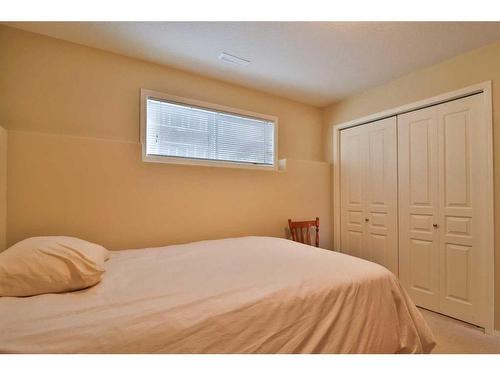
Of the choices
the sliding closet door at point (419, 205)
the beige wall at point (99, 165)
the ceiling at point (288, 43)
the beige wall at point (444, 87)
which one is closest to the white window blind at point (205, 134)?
the beige wall at point (99, 165)

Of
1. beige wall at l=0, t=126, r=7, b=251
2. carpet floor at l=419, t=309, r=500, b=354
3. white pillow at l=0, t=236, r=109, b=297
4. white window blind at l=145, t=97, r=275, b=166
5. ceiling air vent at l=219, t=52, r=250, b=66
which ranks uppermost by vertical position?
ceiling air vent at l=219, t=52, r=250, b=66

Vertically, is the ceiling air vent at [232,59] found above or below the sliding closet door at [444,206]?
above

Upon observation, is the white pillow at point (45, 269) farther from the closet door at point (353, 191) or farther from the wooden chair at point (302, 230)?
the closet door at point (353, 191)

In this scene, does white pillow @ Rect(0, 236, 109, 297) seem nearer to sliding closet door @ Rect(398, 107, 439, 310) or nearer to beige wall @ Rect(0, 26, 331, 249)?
beige wall @ Rect(0, 26, 331, 249)

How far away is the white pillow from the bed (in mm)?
47

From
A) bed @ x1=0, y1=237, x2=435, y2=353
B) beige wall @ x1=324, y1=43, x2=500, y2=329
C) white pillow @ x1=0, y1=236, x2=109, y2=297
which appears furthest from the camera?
beige wall @ x1=324, y1=43, x2=500, y2=329

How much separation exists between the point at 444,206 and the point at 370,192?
766 millimetres

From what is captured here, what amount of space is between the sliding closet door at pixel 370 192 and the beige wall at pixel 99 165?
124 cm

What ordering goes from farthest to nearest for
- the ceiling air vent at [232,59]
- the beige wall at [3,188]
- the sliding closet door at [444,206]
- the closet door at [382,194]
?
the closet door at [382,194], the ceiling air vent at [232,59], the sliding closet door at [444,206], the beige wall at [3,188]

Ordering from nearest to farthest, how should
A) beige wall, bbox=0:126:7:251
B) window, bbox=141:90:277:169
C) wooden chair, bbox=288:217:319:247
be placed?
beige wall, bbox=0:126:7:251 → window, bbox=141:90:277:169 → wooden chair, bbox=288:217:319:247

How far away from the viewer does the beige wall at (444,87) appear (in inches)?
78.6

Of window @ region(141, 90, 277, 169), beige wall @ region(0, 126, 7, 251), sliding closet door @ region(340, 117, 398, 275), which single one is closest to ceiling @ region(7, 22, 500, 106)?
window @ region(141, 90, 277, 169)

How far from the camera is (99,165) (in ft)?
6.58

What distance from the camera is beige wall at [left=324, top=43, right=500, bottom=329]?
2.00m
